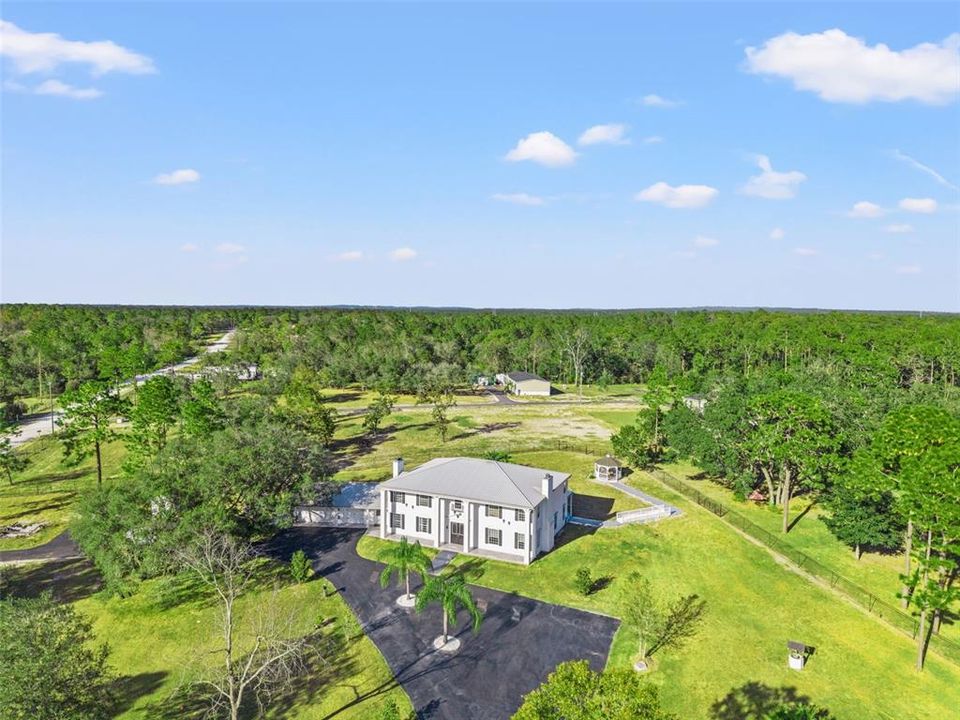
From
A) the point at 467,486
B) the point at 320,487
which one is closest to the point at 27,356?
the point at 320,487

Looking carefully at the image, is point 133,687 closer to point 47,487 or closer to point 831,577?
point 47,487

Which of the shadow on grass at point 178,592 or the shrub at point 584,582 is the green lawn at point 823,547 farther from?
the shadow on grass at point 178,592

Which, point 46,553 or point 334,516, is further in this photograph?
point 334,516

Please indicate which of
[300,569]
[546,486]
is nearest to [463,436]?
[546,486]

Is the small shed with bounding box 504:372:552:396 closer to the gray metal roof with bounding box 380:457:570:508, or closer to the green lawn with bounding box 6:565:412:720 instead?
the gray metal roof with bounding box 380:457:570:508

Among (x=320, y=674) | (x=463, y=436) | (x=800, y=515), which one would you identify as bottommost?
(x=320, y=674)
